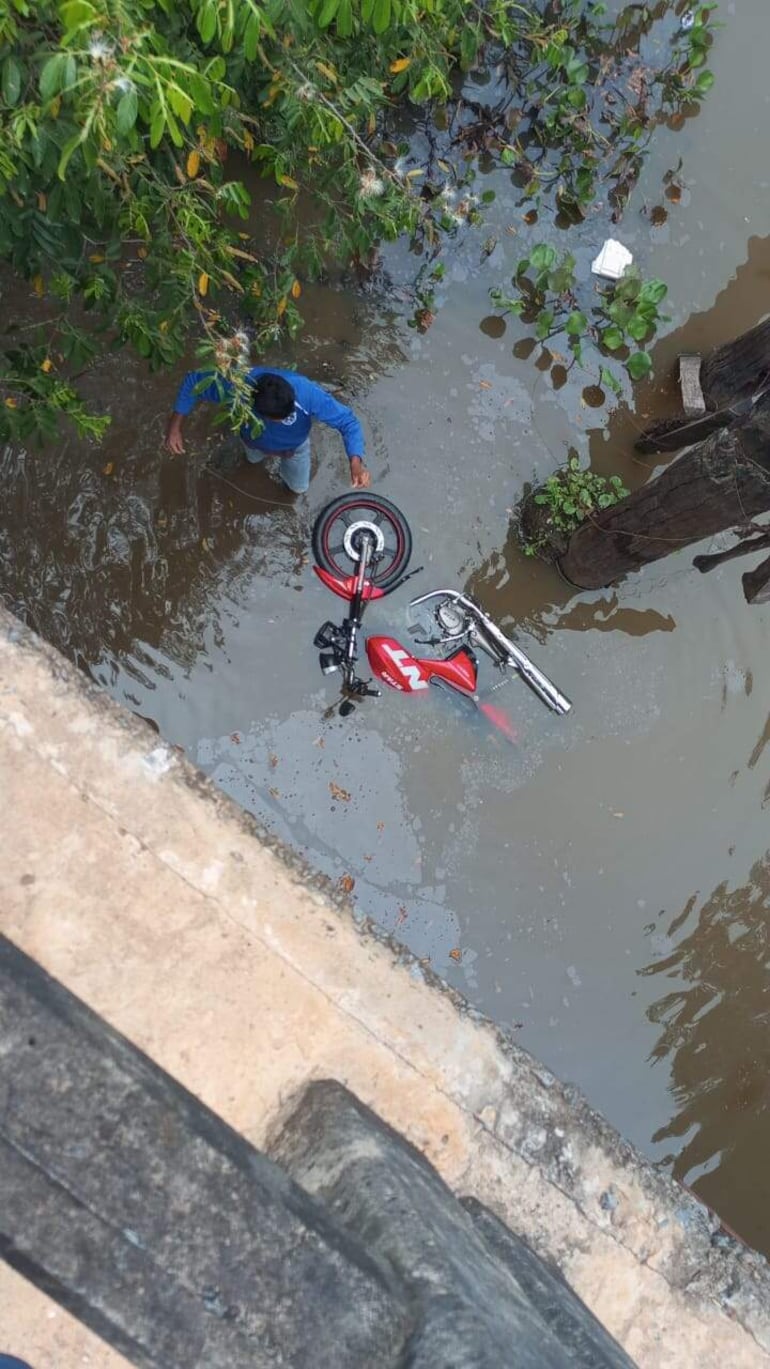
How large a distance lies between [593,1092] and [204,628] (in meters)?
3.44

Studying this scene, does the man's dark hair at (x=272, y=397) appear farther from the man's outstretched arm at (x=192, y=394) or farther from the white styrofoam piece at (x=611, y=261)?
the white styrofoam piece at (x=611, y=261)

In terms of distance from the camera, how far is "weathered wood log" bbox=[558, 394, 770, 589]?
3170 mm

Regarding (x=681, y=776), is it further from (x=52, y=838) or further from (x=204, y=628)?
(x=52, y=838)

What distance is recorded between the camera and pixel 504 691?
484 centimetres

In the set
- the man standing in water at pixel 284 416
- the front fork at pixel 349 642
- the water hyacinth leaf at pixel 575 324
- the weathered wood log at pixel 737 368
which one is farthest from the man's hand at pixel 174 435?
the weathered wood log at pixel 737 368

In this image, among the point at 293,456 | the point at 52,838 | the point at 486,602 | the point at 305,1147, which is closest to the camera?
the point at 305,1147

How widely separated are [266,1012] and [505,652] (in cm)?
254

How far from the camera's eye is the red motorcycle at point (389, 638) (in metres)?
4.54

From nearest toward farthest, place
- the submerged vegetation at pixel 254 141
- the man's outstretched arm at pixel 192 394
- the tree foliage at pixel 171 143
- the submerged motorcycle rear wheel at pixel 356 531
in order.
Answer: the tree foliage at pixel 171 143
the submerged vegetation at pixel 254 141
the man's outstretched arm at pixel 192 394
the submerged motorcycle rear wheel at pixel 356 531

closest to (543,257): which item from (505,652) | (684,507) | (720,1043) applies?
(684,507)

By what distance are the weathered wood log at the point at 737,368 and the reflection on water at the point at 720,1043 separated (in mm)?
2825

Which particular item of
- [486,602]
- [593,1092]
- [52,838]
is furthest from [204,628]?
[593,1092]

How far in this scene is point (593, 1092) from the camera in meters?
4.76

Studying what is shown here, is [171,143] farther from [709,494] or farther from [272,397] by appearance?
[709,494]
